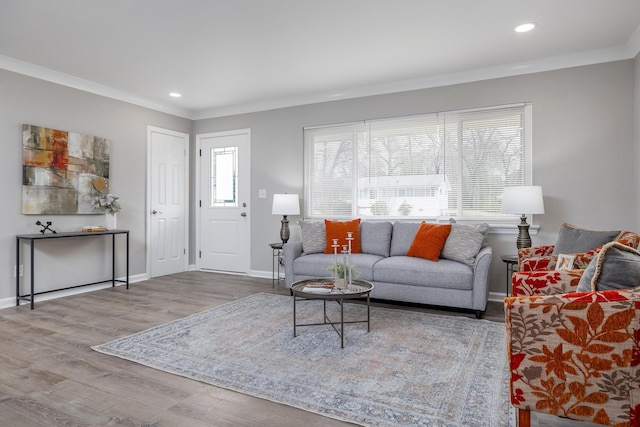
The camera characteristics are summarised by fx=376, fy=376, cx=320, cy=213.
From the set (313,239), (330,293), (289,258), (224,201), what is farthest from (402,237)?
(224,201)

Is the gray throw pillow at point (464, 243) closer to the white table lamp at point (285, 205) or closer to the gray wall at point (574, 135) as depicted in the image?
the gray wall at point (574, 135)

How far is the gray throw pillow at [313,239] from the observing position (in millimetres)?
4453

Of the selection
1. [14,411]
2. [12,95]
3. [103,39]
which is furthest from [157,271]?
[14,411]

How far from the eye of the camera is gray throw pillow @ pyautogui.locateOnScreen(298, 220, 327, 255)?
445 centimetres

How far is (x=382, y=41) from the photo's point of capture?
11.3 feet

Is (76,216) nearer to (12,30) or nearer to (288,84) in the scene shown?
(12,30)

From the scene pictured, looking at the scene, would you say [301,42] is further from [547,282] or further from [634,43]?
[634,43]

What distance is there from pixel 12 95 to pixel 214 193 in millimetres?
2717

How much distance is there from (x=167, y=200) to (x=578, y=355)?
5.38 meters

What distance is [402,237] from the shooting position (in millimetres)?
4262

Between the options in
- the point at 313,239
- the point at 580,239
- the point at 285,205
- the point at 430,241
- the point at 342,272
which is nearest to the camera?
the point at 580,239

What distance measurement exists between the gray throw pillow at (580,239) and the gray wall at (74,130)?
497 centimetres

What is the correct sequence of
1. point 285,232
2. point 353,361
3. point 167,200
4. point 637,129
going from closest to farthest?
1. point 353,361
2. point 637,129
3. point 285,232
4. point 167,200

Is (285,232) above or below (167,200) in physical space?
below
